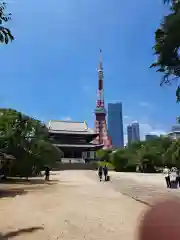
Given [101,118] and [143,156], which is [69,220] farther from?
[101,118]

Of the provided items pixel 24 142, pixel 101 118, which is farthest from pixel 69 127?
pixel 24 142

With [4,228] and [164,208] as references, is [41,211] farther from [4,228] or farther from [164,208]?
[164,208]

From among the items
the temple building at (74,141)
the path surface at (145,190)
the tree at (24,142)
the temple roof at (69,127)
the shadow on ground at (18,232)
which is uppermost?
the temple roof at (69,127)

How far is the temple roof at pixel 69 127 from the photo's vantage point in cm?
8306

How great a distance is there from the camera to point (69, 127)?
86688 mm

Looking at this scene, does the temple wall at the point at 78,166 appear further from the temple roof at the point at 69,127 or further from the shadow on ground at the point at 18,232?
the shadow on ground at the point at 18,232

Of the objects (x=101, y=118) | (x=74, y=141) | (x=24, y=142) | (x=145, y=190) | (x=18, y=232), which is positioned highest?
(x=101, y=118)

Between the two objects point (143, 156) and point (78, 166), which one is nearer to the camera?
point (143, 156)

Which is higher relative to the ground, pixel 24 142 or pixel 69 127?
pixel 69 127

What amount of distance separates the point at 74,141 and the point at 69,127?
565cm

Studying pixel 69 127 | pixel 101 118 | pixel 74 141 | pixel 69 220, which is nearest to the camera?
pixel 69 220

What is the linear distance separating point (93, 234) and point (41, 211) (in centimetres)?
426

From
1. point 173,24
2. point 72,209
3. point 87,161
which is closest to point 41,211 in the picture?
point 72,209

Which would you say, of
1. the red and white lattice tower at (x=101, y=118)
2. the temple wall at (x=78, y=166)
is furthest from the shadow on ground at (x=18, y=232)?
the red and white lattice tower at (x=101, y=118)
